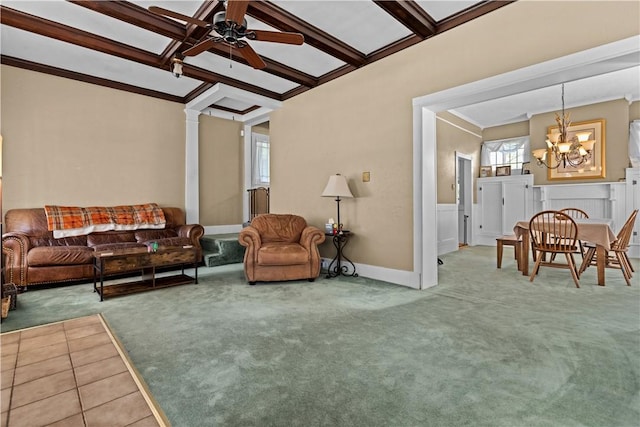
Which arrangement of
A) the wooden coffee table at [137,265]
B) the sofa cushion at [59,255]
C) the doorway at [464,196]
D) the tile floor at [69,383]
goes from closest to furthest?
the tile floor at [69,383] → the wooden coffee table at [137,265] → the sofa cushion at [59,255] → the doorway at [464,196]

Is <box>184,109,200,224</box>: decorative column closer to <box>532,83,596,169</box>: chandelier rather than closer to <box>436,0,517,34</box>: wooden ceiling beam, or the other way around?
<box>436,0,517,34</box>: wooden ceiling beam

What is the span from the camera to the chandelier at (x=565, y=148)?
4.71 meters

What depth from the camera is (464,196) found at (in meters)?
7.53

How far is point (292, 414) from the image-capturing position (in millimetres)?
1440

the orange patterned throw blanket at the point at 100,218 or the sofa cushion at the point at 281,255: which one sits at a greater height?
the orange patterned throw blanket at the point at 100,218

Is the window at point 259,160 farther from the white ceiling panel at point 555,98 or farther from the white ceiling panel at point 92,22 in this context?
the white ceiling panel at point 555,98

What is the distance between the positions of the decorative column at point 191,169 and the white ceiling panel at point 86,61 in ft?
2.21

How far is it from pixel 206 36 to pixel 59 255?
125 inches

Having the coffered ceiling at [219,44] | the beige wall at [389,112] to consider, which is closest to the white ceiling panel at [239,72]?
the coffered ceiling at [219,44]

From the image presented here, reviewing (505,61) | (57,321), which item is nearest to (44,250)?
(57,321)

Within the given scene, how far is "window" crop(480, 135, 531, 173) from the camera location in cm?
700

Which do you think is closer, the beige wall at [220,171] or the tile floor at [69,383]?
the tile floor at [69,383]

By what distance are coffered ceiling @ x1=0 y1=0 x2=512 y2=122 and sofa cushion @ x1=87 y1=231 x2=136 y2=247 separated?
2.41m

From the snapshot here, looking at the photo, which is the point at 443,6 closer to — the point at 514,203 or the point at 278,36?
the point at 278,36
